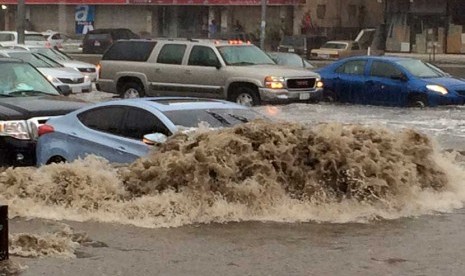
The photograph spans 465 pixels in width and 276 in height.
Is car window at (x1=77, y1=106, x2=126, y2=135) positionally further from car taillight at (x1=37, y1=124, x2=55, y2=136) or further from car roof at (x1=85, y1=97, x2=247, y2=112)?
car taillight at (x1=37, y1=124, x2=55, y2=136)

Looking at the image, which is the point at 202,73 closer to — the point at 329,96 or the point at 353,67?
the point at 329,96

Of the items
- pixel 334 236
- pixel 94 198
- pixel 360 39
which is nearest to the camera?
pixel 334 236

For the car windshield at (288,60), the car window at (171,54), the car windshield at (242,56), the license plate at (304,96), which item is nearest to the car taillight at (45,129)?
the car windshield at (242,56)

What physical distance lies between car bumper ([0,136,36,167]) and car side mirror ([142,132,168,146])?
2.44m

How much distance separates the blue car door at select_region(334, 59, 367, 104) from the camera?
985 inches

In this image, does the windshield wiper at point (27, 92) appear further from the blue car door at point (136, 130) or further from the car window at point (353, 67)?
the car window at point (353, 67)

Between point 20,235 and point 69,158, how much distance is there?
11.5ft

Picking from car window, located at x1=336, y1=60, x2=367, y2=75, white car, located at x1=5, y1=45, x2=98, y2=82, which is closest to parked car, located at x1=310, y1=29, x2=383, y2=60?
white car, located at x1=5, y1=45, x2=98, y2=82

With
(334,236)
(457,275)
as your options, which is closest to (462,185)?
(334,236)

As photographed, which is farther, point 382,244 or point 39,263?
point 382,244

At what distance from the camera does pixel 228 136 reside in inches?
416

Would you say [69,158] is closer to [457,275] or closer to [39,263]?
[39,263]

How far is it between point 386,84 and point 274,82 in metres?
3.22

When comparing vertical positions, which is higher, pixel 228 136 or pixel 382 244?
pixel 228 136
